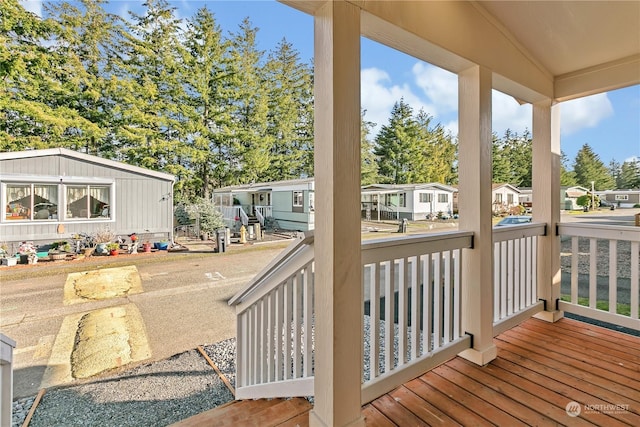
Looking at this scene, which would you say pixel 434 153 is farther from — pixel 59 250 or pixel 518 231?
pixel 59 250

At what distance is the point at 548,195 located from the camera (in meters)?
2.10

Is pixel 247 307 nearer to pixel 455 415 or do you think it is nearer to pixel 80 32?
pixel 455 415

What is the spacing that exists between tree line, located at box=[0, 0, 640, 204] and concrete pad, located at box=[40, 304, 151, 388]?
9.24 ft

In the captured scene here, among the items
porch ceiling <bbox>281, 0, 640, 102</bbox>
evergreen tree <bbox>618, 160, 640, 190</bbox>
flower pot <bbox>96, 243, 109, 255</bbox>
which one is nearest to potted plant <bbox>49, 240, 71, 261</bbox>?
flower pot <bbox>96, 243, 109, 255</bbox>

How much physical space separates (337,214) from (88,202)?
736cm

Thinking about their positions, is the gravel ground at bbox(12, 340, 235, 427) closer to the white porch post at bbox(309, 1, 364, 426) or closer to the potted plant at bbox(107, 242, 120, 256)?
the white porch post at bbox(309, 1, 364, 426)

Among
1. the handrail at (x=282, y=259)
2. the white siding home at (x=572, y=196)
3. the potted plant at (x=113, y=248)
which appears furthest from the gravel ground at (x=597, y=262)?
the potted plant at (x=113, y=248)

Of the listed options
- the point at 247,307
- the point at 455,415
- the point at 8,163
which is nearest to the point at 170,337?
the point at 247,307

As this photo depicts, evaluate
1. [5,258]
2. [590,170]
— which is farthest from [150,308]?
[590,170]

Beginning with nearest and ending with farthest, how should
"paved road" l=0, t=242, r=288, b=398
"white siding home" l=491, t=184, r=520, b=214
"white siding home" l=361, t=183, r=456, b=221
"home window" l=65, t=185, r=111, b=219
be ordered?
"white siding home" l=491, t=184, r=520, b=214
"white siding home" l=361, t=183, r=456, b=221
"paved road" l=0, t=242, r=288, b=398
"home window" l=65, t=185, r=111, b=219

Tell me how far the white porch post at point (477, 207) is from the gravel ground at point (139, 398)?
1.84 m

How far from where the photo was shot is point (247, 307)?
1.64m

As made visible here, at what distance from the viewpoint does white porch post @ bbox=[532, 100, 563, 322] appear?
2096 mm

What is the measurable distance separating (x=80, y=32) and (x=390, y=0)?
5946mm
